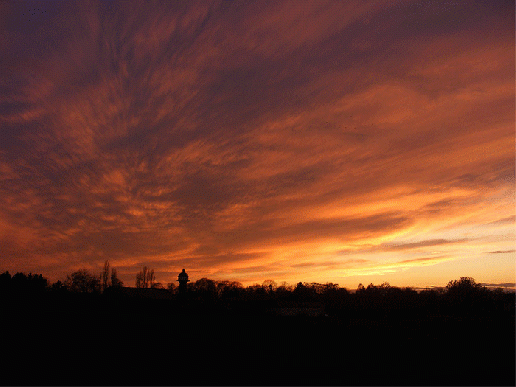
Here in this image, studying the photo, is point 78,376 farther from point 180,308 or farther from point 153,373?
point 180,308

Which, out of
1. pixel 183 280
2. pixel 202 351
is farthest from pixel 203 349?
pixel 183 280

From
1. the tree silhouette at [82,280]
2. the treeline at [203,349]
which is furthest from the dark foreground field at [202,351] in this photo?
the tree silhouette at [82,280]

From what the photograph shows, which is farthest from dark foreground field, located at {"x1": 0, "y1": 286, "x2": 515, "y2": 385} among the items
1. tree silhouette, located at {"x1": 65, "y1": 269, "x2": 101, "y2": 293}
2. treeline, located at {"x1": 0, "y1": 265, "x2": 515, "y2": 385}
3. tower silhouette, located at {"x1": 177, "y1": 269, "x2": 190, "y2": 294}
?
tree silhouette, located at {"x1": 65, "y1": 269, "x2": 101, "y2": 293}

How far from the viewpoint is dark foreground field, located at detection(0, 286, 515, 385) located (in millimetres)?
10328

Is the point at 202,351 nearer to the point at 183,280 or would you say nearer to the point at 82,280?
the point at 183,280

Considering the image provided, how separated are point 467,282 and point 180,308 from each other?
89.2 metres

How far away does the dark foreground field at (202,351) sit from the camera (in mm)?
10328

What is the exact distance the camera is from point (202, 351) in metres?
12.6

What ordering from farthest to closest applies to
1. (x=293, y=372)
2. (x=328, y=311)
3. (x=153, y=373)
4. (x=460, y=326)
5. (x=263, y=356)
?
(x=328, y=311)
(x=460, y=326)
(x=263, y=356)
(x=293, y=372)
(x=153, y=373)

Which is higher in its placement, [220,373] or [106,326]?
[106,326]

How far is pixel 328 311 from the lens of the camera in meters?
57.3

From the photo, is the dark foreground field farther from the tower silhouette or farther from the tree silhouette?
the tree silhouette

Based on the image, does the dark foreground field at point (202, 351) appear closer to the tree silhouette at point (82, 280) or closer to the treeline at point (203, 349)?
the treeline at point (203, 349)

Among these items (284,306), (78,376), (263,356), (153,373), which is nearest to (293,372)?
(263,356)
